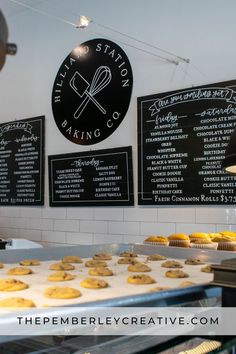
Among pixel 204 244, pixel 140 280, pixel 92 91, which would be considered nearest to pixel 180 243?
pixel 204 244

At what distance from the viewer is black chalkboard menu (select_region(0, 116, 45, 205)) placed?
4.50 m

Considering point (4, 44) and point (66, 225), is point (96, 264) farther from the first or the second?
point (66, 225)

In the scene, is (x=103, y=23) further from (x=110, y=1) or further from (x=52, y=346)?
(x=52, y=346)

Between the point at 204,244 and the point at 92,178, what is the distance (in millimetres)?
1814

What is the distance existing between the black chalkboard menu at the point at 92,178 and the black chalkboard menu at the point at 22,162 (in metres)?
0.20

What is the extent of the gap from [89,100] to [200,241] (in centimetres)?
212

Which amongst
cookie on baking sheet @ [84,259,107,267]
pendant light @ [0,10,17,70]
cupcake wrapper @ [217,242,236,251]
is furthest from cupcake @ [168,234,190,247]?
pendant light @ [0,10,17,70]

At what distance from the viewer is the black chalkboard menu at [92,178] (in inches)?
148

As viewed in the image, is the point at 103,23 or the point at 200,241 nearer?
the point at 200,241

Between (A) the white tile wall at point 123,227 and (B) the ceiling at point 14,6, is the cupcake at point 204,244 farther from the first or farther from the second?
(B) the ceiling at point 14,6

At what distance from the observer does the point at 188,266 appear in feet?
6.70

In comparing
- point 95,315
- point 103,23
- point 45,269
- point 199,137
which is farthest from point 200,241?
point 103,23

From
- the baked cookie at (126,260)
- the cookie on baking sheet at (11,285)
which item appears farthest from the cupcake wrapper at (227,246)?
the cookie on baking sheet at (11,285)

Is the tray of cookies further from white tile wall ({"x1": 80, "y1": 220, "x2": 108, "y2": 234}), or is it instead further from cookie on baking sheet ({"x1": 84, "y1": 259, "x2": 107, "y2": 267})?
white tile wall ({"x1": 80, "y1": 220, "x2": 108, "y2": 234})
